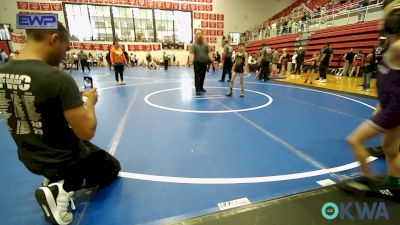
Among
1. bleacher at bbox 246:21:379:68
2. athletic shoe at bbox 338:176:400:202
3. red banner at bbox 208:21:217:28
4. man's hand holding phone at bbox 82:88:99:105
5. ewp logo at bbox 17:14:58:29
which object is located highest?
red banner at bbox 208:21:217:28

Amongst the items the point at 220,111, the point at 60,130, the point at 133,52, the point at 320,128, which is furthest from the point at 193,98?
the point at 133,52

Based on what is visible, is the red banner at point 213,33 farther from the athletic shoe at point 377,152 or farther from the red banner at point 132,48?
the athletic shoe at point 377,152

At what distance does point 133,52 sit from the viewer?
26859 mm

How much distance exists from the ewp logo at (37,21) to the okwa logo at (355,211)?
93.7 inches

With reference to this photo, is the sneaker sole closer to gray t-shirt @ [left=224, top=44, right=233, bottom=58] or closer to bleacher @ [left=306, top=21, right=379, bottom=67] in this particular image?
gray t-shirt @ [left=224, top=44, right=233, bottom=58]

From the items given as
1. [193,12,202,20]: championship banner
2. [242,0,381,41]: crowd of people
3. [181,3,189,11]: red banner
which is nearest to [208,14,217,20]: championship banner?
[193,12,202,20]: championship banner

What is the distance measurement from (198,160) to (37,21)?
6.67 ft

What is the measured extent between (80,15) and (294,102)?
2612 cm

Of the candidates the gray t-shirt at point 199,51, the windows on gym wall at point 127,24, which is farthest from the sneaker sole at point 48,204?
the windows on gym wall at point 127,24

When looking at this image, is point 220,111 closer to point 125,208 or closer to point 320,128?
point 320,128

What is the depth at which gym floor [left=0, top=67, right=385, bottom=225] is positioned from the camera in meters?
1.95

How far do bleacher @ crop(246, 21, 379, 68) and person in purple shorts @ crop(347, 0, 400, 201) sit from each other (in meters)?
11.8

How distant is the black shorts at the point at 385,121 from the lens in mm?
1730

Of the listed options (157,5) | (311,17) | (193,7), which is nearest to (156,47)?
(157,5)
